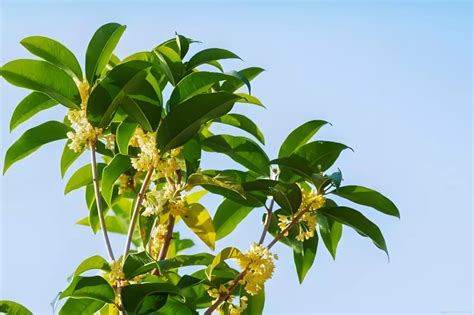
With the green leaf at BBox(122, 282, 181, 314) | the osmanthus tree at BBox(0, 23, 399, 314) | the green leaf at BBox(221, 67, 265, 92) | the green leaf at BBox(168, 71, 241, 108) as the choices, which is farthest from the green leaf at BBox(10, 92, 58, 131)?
the green leaf at BBox(122, 282, 181, 314)

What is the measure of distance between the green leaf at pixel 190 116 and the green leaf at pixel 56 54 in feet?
0.94

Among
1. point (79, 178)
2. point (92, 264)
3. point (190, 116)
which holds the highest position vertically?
point (190, 116)

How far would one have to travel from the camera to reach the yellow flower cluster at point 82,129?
1.82 meters

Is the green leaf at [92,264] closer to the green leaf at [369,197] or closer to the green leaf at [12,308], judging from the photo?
the green leaf at [12,308]

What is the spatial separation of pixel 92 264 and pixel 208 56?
599 mm

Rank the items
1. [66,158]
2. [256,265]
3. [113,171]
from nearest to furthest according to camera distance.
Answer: [256,265]
[113,171]
[66,158]

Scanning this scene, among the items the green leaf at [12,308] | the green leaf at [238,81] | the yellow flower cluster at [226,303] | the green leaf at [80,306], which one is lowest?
the green leaf at [12,308]

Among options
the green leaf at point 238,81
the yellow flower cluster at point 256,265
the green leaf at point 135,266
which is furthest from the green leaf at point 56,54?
the yellow flower cluster at point 256,265

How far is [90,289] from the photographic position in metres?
1.66

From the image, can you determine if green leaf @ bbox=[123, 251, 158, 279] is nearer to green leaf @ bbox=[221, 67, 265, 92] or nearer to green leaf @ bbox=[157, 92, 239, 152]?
green leaf @ bbox=[157, 92, 239, 152]

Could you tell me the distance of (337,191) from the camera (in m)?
1.96

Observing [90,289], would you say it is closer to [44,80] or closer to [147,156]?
[147,156]

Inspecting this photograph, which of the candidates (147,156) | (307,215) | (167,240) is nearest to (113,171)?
(147,156)

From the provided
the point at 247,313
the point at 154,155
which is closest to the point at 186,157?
the point at 154,155
